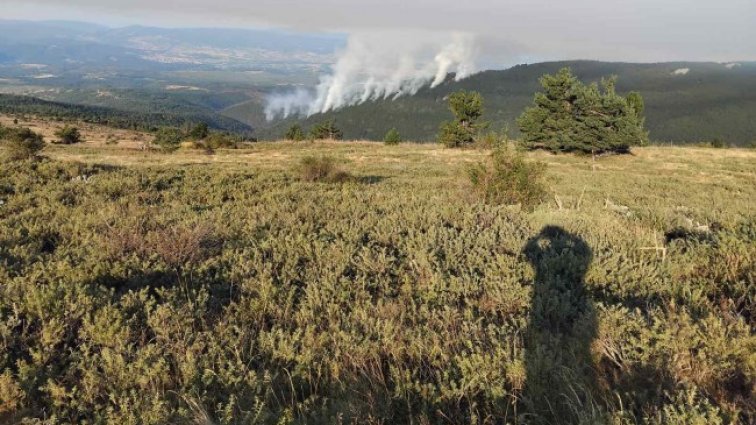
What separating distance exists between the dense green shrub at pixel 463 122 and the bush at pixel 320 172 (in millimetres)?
28681

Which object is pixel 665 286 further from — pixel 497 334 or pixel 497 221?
pixel 497 221

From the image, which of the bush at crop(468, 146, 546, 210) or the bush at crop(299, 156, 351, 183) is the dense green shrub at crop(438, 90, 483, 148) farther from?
the bush at crop(468, 146, 546, 210)

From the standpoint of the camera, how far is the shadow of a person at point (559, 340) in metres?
2.89

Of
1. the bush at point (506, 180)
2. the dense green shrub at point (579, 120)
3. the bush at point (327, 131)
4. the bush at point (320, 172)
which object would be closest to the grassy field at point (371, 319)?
the bush at point (506, 180)

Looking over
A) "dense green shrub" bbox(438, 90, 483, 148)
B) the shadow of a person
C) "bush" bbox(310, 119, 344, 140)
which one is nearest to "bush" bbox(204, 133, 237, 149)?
"dense green shrub" bbox(438, 90, 483, 148)

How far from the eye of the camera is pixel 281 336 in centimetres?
366

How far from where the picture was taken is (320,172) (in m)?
16.4

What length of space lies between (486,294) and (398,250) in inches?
71.4

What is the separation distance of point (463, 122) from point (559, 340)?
43.8 m

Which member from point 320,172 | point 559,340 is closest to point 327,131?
point 320,172

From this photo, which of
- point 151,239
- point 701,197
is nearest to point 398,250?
point 151,239

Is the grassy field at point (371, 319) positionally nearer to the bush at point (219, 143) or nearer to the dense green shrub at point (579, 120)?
the dense green shrub at point (579, 120)

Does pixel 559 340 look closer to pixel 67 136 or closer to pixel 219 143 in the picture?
pixel 219 143

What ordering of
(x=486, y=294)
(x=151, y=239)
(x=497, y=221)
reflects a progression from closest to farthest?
(x=486, y=294) < (x=151, y=239) < (x=497, y=221)
